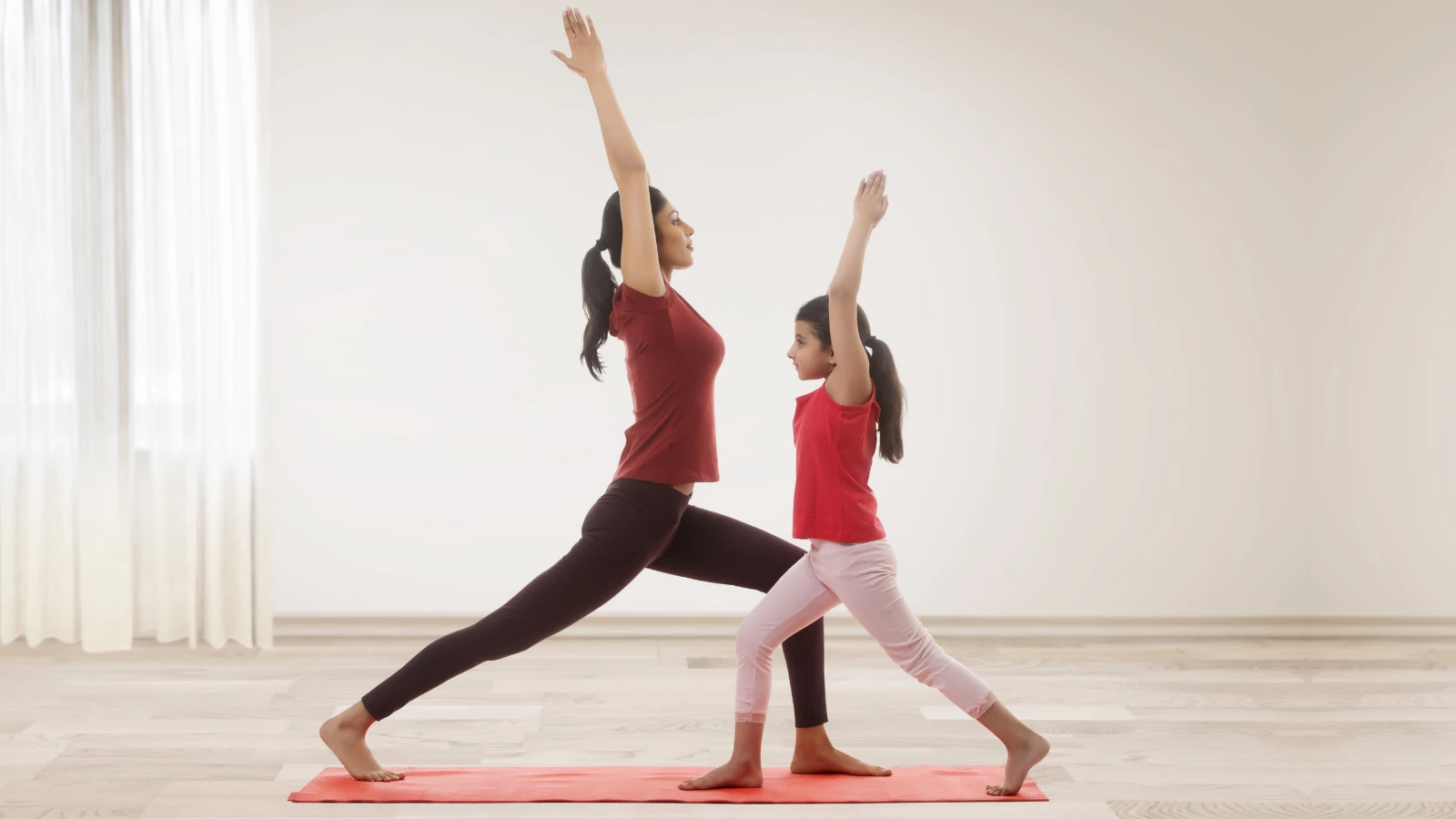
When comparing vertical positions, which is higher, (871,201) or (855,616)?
(871,201)

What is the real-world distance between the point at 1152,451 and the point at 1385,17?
1.59 metres

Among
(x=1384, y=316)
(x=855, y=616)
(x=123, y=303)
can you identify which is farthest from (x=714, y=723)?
(x=1384, y=316)

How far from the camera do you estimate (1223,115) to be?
3.81m

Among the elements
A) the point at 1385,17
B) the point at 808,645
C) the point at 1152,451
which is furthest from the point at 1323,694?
the point at 1385,17

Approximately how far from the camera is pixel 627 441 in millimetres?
2180

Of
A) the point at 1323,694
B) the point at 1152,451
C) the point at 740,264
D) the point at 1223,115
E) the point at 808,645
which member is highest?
the point at 1223,115

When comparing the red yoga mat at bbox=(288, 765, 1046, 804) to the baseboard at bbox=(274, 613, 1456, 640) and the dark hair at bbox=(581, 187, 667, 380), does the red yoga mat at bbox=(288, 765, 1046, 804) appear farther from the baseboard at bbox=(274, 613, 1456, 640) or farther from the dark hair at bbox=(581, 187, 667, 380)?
the baseboard at bbox=(274, 613, 1456, 640)

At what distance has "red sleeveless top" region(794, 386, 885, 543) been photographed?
2.15 m

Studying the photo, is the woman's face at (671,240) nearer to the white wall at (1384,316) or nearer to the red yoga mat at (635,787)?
the red yoga mat at (635,787)

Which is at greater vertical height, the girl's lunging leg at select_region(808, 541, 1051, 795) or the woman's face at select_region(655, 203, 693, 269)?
the woman's face at select_region(655, 203, 693, 269)

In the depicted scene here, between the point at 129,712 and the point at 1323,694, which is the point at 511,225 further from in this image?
the point at 1323,694

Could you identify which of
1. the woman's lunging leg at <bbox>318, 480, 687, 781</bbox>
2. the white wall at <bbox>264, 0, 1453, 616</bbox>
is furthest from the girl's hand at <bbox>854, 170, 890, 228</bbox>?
the white wall at <bbox>264, 0, 1453, 616</bbox>

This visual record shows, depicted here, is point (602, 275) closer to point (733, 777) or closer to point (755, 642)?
point (755, 642)

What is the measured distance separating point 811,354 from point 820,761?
2.67ft
